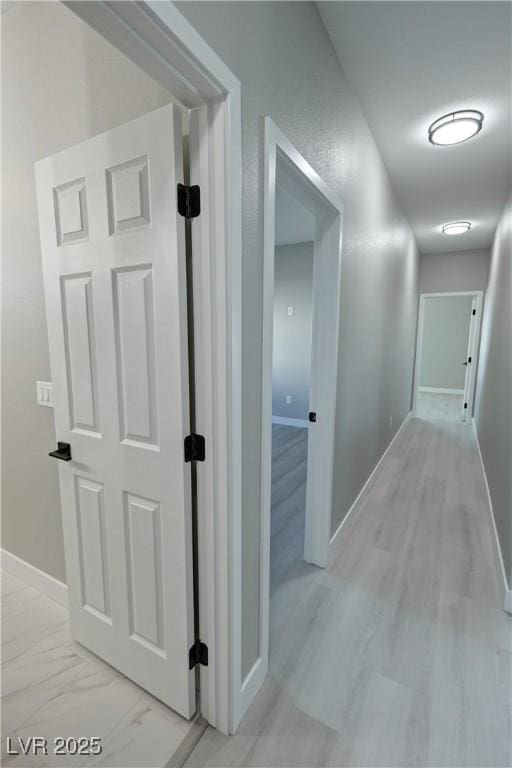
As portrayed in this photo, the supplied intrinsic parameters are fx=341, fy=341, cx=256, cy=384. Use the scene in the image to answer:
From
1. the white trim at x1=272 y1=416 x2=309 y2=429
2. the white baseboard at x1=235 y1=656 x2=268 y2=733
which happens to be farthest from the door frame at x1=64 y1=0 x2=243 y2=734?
the white trim at x1=272 y1=416 x2=309 y2=429

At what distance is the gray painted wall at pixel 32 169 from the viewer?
121 centimetres

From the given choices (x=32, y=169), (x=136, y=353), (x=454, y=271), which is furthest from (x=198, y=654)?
(x=454, y=271)

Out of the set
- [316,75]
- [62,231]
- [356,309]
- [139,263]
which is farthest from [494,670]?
[316,75]

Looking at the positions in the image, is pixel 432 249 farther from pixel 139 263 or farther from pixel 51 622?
pixel 51 622

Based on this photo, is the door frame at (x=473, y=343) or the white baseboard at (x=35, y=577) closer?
the white baseboard at (x=35, y=577)

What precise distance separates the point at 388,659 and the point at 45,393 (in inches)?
78.9

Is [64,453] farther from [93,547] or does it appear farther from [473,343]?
[473,343]

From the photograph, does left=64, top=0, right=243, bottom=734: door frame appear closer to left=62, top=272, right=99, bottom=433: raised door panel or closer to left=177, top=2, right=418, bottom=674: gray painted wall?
left=177, top=2, right=418, bottom=674: gray painted wall

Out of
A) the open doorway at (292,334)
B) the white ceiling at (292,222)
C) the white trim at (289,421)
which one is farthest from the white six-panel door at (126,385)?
the white trim at (289,421)

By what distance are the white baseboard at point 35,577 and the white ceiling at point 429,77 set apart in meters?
3.06

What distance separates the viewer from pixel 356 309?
2369mm

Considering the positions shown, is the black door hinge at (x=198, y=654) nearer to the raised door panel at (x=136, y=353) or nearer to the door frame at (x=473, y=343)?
the raised door panel at (x=136, y=353)

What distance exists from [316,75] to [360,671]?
2.64 metres

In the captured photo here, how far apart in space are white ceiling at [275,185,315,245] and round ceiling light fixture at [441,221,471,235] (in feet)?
5.77
